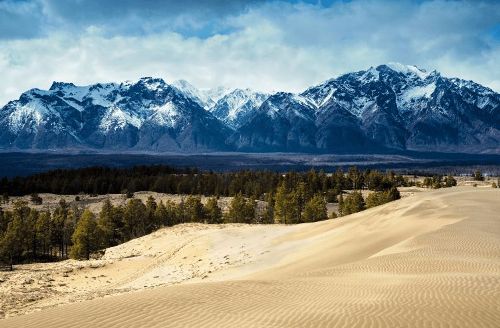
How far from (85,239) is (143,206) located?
30.7m

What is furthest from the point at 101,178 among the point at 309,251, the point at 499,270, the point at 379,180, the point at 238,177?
the point at 499,270

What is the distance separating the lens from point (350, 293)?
2088 centimetres

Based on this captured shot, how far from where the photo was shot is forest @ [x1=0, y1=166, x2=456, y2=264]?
88.8m

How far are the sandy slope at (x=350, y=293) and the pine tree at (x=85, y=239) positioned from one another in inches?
1607

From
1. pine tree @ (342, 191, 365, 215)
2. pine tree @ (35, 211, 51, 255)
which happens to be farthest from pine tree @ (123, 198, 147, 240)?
pine tree @ (342, 191, 365, 215)

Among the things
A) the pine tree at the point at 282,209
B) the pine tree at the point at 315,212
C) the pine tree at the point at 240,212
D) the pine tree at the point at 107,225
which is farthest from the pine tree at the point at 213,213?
the pine tree at the point at 107,225

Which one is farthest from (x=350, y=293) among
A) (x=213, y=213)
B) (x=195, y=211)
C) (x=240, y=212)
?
(x=195, y=211)

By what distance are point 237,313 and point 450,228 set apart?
101ft

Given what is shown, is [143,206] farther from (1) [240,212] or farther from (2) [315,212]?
(2) [315,212]

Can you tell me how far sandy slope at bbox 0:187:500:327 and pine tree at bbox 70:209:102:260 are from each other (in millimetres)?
40830

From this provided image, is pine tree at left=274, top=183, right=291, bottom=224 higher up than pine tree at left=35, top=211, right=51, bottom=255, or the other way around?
pine tree at left=274, top=183, right=291, bottom=224

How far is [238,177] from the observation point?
168m

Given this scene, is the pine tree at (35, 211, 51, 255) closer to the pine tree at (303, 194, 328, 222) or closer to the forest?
the forest

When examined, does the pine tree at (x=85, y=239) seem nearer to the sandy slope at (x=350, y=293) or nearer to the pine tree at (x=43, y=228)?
the pine tree at (x=43, y=228)
